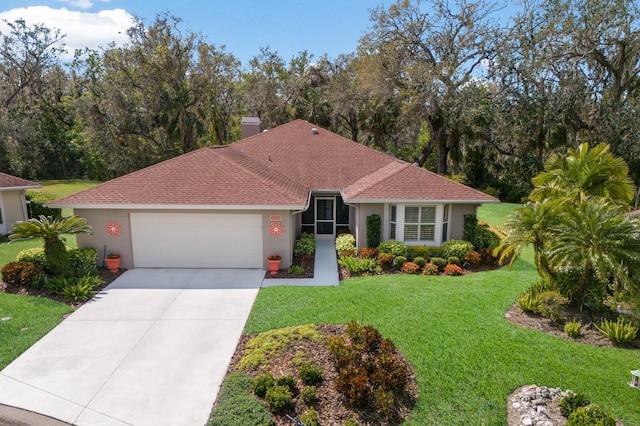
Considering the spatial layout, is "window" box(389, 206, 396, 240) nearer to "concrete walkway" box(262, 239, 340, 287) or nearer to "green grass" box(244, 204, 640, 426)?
"concrete walkway" box(262, 239, 340, 287)

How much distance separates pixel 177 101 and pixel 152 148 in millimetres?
5866

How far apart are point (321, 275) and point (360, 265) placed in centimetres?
145

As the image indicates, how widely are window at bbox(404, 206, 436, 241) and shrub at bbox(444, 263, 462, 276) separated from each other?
174 cm

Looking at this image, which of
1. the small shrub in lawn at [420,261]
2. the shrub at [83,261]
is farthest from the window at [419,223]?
the shrub at [83,261]

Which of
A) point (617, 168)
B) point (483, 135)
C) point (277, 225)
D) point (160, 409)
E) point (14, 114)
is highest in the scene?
point (14, 114)

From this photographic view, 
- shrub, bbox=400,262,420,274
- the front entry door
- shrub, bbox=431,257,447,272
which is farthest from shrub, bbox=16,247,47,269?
shrub, bbox=431,257,447,272

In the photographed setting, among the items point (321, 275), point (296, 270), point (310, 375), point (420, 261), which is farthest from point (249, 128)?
point (310, 375)

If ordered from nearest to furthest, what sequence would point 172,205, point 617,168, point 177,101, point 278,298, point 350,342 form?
point 350,342 → point 278,298 → point 617,168 → point 172,205 → point 177,101

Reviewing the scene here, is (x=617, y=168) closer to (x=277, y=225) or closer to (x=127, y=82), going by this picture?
(x=277, y=225)

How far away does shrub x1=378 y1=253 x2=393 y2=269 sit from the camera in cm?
1452

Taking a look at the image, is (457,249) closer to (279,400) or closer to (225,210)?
(225,210)

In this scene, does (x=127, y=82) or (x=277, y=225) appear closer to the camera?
(x=277, y=225)

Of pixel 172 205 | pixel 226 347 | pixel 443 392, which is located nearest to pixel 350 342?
pixel 443 392

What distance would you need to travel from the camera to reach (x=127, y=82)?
114ft
